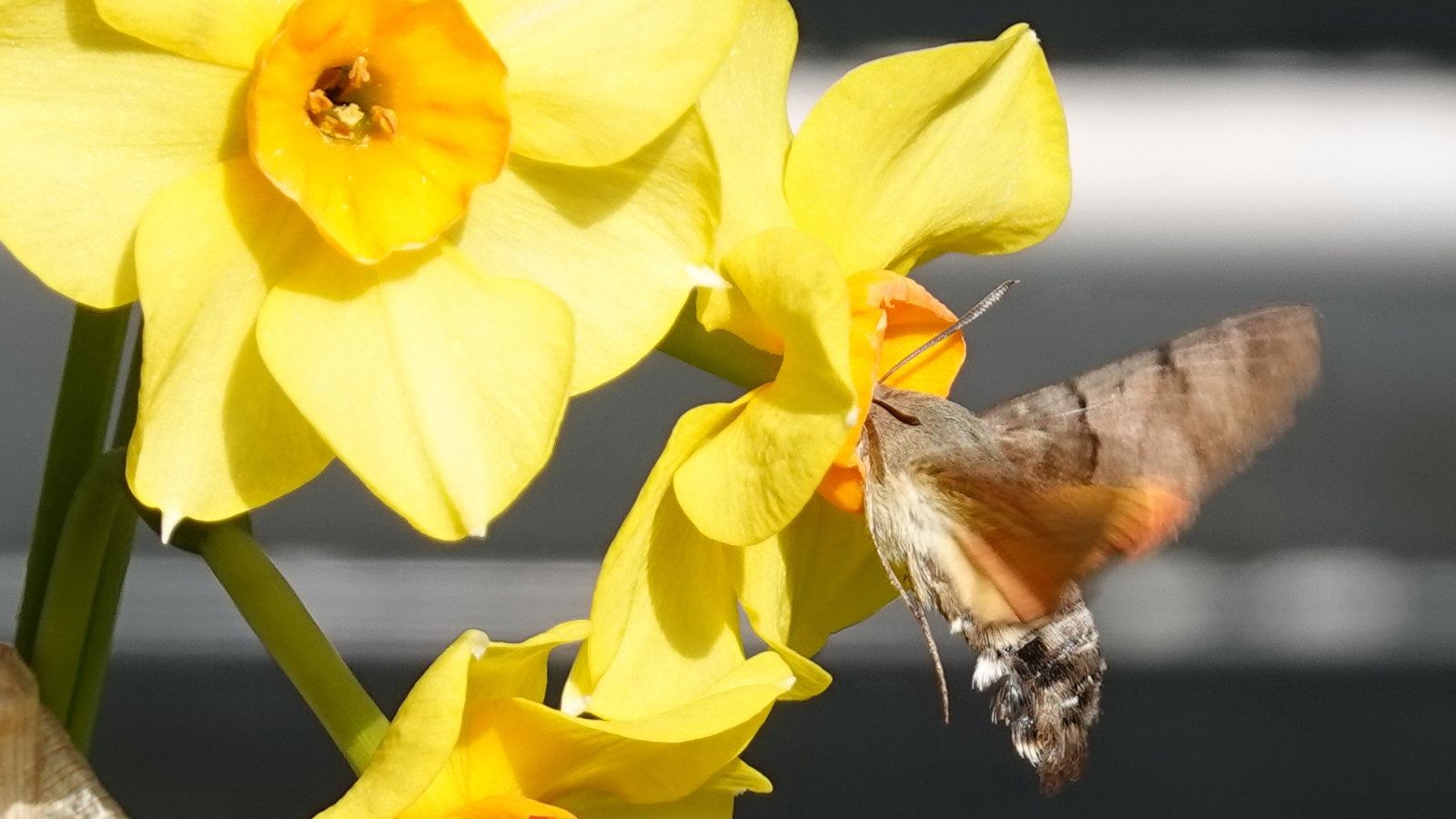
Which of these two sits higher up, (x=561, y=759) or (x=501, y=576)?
(x=561, y=759)

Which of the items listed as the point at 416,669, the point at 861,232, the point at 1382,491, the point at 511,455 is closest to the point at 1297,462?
the point at 1382,491

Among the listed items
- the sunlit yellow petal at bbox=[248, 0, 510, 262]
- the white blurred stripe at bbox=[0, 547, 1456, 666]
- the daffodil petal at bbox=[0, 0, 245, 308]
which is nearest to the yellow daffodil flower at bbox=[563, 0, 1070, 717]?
the sunlit yellow petal at bbox=[248, 0, 510, 262]

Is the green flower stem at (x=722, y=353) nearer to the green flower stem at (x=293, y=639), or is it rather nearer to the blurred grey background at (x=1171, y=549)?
the green flower stem at (x=293, y=639)

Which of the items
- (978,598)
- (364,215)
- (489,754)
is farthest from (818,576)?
(364,215)

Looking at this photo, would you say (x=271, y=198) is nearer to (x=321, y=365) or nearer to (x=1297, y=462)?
(x=321, y=365)

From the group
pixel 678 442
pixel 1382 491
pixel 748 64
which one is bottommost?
pixel 1382 491

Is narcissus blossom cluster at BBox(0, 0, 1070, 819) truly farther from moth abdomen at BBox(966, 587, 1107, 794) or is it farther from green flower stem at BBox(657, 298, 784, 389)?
moth abdomen at BBox(966, 587, 1107, 794)

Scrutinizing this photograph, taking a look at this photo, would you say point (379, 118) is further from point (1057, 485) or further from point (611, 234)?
point (1057, 485)
